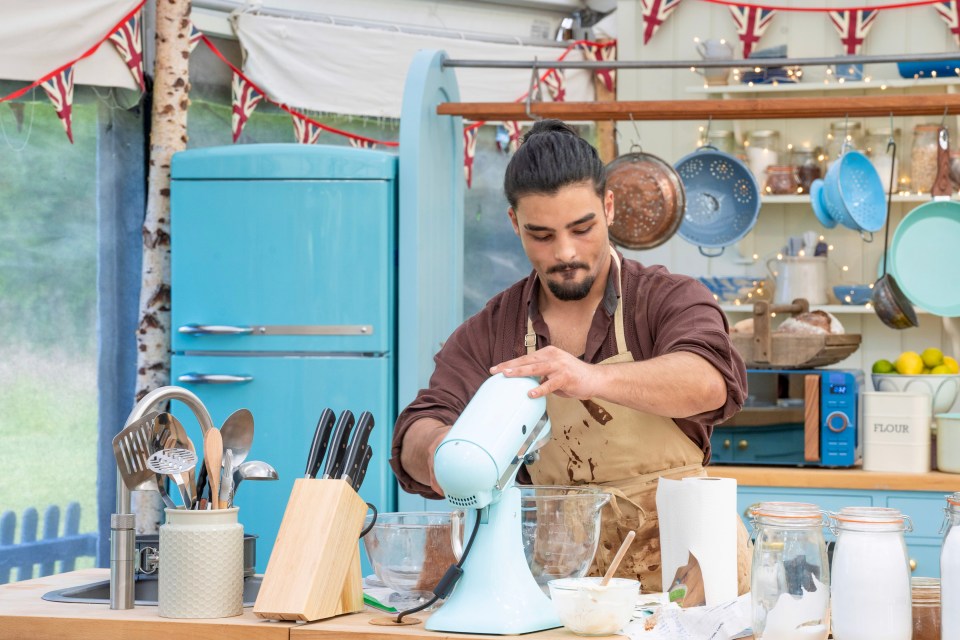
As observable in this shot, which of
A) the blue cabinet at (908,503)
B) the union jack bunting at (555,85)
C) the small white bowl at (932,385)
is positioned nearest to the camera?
the blue cabinet at (908,503)

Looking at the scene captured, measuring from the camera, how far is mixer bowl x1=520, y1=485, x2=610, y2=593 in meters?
1.65

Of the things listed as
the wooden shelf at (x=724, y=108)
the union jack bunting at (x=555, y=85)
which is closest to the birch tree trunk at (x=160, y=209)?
the wooden shelf at (x=724, y=108)

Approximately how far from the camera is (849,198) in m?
3.87

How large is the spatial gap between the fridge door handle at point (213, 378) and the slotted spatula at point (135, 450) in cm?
188

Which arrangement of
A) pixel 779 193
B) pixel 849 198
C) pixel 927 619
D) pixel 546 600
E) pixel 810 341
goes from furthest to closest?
pixel 779 193 → pixel 849 198 → pixel 810 341 → pixel 546 600 → pixel 927 619

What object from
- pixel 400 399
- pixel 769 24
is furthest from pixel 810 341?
pixel 769 24

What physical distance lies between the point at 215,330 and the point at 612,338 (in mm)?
1815

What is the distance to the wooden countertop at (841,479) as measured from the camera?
3.53 meters

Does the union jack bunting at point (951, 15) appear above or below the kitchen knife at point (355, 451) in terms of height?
above

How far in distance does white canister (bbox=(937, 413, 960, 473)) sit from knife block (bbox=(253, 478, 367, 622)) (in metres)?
2.49

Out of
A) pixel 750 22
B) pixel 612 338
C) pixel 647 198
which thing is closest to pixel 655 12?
pixel 750 22

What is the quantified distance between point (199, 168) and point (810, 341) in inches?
79.0

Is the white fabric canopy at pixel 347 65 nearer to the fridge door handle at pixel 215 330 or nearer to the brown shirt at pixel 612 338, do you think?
the fridge door handle at pixel 215 330

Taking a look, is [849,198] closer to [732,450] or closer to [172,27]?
[732,450]
